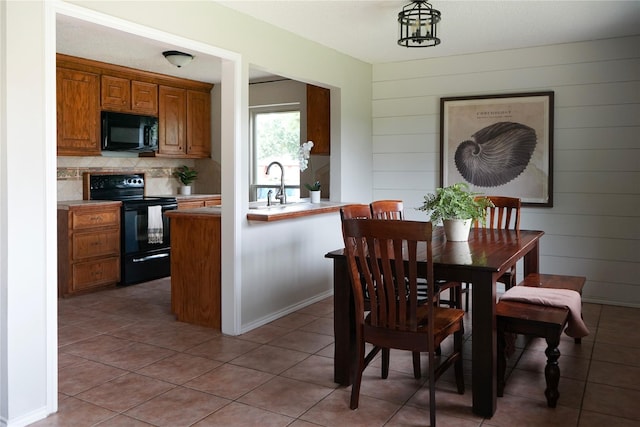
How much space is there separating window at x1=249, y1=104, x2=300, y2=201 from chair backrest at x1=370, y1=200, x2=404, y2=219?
274cm

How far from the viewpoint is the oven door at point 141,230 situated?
5523 mm

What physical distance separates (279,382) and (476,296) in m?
1.18

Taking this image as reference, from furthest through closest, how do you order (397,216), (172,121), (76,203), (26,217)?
1. (172,121)
2. (76,203)
3. (397,216)
4. (26,217)

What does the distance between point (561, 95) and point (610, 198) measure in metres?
0.98

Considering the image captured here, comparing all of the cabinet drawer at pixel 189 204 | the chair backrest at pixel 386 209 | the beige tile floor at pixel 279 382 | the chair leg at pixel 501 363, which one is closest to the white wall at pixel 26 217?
the beige tile floor at pixel 279 382

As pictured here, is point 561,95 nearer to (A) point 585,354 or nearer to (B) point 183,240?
(A) point 585,354

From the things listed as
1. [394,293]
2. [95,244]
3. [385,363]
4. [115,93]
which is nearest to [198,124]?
[115,93]

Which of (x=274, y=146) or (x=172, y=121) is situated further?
(x=274, y=146)

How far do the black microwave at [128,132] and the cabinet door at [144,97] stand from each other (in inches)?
3.5

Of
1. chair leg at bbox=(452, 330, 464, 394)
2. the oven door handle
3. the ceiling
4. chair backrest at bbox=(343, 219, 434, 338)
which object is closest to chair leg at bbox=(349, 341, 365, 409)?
chair backrest at bbox=(343, 219, 434, 338)

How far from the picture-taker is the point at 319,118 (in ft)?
18.0

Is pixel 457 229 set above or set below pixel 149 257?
above

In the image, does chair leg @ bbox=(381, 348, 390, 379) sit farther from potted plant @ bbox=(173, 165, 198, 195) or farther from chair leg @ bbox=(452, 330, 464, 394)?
potted plant @ bbox=(173, 165, 198, 195)

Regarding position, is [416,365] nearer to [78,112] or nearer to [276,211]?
[276,211]
